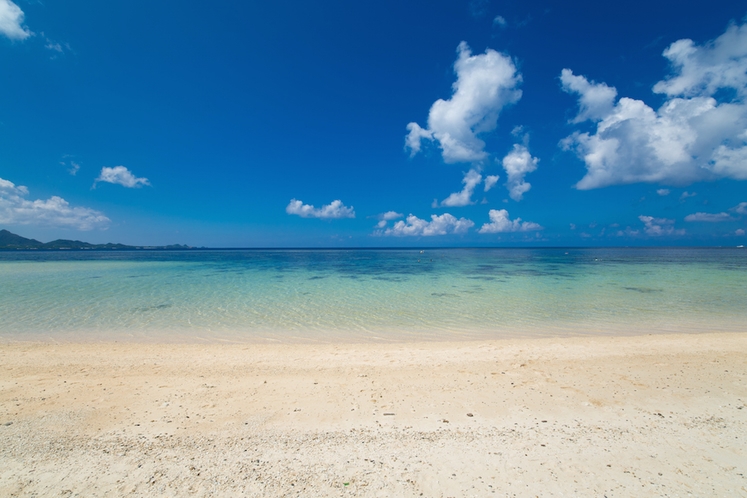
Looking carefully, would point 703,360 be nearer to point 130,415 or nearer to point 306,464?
point 306,464

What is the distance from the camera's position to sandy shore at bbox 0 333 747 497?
384 cm

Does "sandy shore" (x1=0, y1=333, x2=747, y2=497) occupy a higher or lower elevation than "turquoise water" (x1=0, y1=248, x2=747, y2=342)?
higher

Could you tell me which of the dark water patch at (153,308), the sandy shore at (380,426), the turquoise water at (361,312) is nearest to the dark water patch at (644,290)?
the turquoise water at (361,312)

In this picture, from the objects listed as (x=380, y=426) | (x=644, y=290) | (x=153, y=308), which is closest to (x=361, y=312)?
(x=380, y=426)

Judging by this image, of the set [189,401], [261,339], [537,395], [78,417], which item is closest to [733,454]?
[537,395]

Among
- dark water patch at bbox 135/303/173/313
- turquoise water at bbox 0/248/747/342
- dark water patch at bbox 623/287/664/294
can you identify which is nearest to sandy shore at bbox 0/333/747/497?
turquoise water at bbox 0/248/747/342

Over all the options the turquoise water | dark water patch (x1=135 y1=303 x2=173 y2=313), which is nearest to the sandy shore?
the turquoise water

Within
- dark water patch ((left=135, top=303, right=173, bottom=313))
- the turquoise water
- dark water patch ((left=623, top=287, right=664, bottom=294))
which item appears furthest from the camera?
dark water patch ((left=623, top=287, right=664, bottom=294))

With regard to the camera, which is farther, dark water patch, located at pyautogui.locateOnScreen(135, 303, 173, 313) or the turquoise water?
dark water patch, located at pyautogui.locateOnScreen(135, 303, 173, 313)

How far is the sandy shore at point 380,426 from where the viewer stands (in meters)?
3.84

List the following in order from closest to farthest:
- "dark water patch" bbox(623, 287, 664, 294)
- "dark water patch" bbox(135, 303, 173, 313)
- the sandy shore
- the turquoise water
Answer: the sandy shore, the turquoise water, "dark water patch" bbox(135, 303, 173, 313), "dark water patch" bbox(623, 287, 664, 294)

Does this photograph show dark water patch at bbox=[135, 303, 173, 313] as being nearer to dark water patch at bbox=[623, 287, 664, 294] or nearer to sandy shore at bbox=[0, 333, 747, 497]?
sandy shore at bbox=[0, 333, 747, 497]

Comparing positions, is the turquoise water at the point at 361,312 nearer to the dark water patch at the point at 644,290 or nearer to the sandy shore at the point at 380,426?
the dark water patch at the point at 644,290

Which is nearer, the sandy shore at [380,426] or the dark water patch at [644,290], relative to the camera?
the sandy shore at [380,426]
